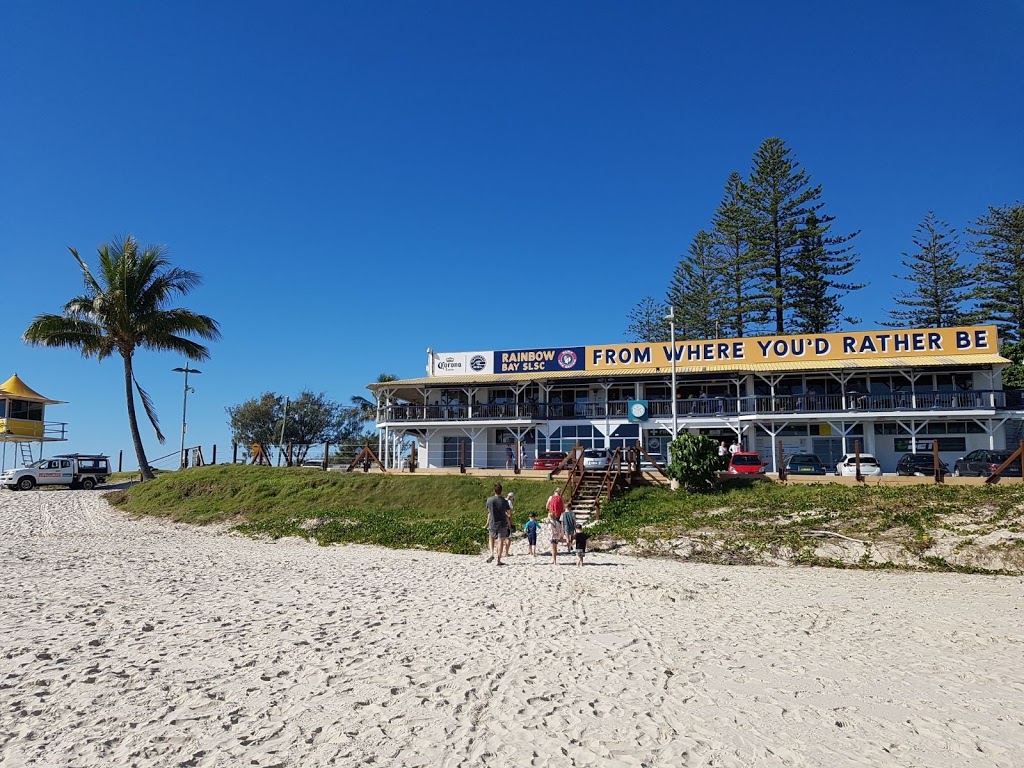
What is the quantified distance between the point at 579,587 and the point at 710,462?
10130 mm

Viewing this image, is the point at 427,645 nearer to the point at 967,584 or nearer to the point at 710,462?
the point at 967,584

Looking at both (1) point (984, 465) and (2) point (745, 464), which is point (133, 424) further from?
(1) point (984, 465)

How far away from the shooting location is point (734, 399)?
1180 inches

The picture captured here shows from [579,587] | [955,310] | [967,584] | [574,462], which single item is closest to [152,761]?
[579,587]

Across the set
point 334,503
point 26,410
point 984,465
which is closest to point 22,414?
point 26,410

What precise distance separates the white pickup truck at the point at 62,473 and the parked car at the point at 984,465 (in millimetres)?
35619

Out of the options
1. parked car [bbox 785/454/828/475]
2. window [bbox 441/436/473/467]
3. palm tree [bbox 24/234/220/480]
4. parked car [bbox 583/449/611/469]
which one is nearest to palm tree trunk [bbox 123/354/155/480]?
palm tree [bbox 24/234/220/480]

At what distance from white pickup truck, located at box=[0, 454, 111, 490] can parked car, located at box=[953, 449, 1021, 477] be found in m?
35.6

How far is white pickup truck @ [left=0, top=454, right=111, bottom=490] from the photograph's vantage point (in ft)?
95.6

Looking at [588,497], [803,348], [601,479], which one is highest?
[803,348]

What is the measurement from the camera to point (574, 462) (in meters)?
23.6

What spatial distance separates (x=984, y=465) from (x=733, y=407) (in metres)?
11.0

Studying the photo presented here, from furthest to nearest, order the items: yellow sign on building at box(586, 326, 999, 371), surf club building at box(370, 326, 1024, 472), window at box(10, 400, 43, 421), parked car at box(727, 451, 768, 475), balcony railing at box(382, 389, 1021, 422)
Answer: window at box(10, 400, 43, 421) → yellow sign on building at box(586, 326, 999, 371) → surf club building at box(370, 326, 1024, 472) → balcony railing at box(382, 389, 1021, 422) → parked car at box(727, 451, 768, 475)

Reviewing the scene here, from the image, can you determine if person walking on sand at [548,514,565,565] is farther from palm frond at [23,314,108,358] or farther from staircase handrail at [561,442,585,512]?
palm frond at [23,314,108,358]
